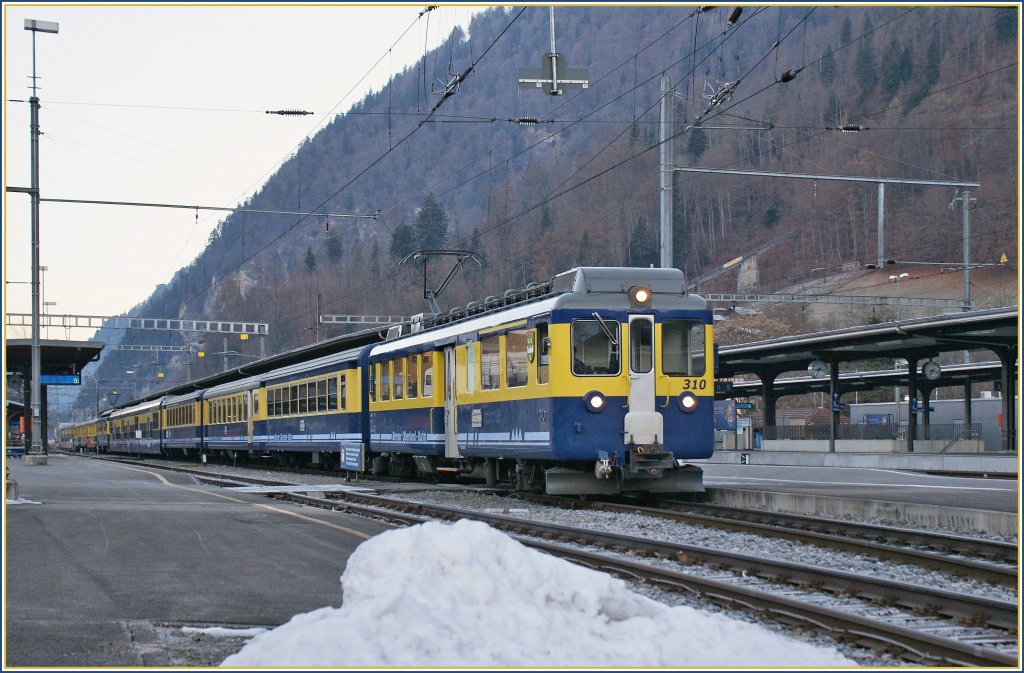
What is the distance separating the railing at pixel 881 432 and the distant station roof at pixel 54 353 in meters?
29.8

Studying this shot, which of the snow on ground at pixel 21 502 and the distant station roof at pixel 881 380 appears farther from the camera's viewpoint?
the distant station roof at pixel 881 380

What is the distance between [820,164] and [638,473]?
249ft

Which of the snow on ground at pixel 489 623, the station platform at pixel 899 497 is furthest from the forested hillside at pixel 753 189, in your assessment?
the snow on ground at pixel 489 623

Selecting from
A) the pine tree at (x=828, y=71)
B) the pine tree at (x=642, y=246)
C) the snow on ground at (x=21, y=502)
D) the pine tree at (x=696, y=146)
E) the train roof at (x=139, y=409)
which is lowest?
the snow on ground at (x=21, y=502)

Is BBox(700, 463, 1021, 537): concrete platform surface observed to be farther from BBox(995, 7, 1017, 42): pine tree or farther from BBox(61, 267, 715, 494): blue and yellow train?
BBox(995, 7, 1017, 42): pine tree

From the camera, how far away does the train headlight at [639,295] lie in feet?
56.9

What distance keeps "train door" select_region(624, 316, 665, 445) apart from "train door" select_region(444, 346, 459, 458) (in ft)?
15.0

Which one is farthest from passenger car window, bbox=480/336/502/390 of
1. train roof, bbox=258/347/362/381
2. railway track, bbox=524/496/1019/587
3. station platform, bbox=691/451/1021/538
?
train roof, bbox=258/347/362/381

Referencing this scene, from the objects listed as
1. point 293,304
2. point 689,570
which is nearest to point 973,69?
point 293,304

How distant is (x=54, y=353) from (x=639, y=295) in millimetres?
42034

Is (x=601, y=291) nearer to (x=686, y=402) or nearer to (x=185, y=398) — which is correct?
(x=686, y=402)

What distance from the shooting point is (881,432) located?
48219 mm

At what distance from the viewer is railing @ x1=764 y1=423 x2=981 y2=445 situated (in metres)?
46.5

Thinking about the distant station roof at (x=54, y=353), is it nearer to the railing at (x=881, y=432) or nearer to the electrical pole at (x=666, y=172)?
the railing at (x=881, y=432)
